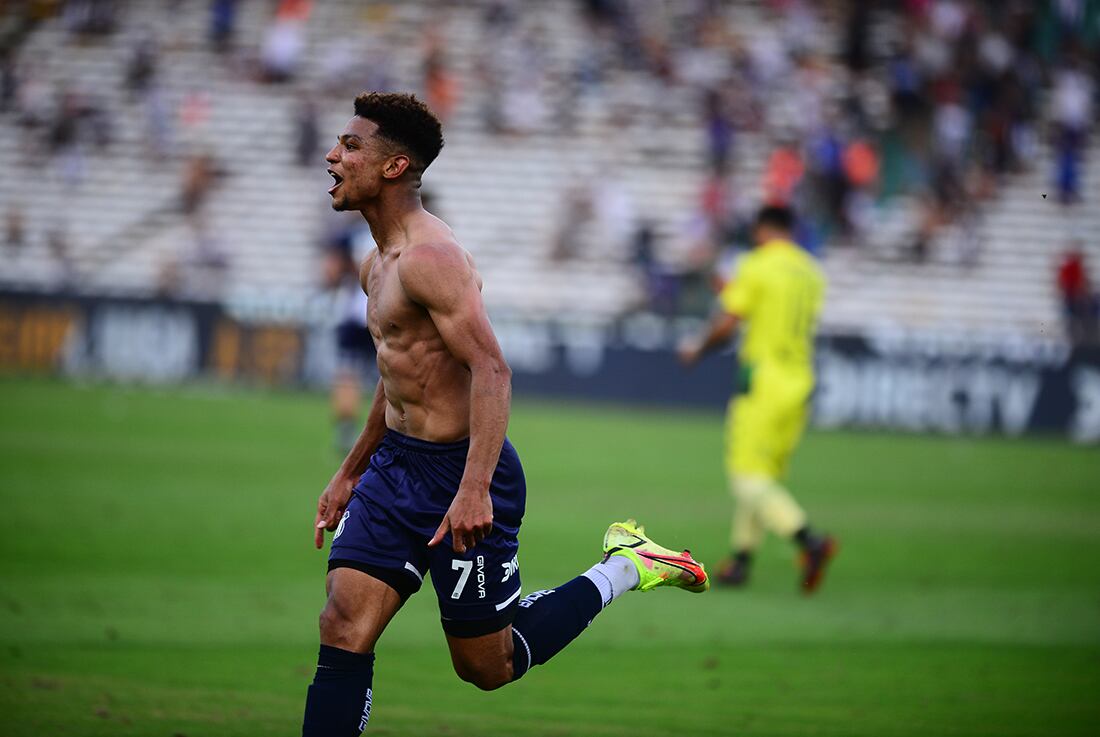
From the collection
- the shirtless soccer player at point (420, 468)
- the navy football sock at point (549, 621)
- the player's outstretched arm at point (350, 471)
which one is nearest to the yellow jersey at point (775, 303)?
the navy football sock at point (549, 621)

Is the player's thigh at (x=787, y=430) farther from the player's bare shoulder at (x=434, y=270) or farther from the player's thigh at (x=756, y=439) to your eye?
the player's bare shoulder at (x=434, y=270)

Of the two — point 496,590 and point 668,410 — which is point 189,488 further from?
point 668,410

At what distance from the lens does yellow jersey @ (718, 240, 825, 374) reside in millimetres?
11719

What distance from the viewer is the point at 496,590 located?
594 centimetres

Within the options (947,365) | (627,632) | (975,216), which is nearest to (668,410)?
(947,365)

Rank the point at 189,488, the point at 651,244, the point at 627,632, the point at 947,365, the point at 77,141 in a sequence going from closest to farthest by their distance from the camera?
the point at 627,632
the point at 189,488
the point at 947,365
the point at 651,244
the point at 77,141

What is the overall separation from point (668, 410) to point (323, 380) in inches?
235

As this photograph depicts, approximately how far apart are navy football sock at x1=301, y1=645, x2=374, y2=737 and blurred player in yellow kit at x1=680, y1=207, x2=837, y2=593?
6.23 meters

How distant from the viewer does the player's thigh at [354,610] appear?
5.66m

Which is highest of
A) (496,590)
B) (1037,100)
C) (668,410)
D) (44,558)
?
(1037,100)

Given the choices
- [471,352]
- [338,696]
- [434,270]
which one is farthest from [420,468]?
[338,696]

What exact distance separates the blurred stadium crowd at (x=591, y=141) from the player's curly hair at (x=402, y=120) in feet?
80.1

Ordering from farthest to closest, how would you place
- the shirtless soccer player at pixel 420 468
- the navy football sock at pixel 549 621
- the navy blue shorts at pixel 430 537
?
the navy football sock at pixel 549 621 → the navy blue shorts at pixel 430 537 → the shirtless soccer player at pixel 420 468

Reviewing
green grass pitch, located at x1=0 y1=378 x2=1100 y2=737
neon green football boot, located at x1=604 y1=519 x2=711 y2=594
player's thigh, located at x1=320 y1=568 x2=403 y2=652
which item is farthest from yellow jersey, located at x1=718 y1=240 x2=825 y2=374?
player's thigh, located at x1=320 y1=568 x2=403 y2=652
